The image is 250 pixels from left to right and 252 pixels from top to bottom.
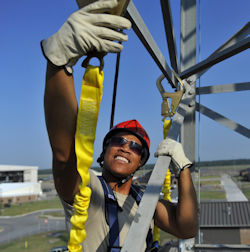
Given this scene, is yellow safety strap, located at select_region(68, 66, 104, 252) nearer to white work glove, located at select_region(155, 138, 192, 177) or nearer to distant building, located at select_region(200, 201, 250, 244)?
white work glove, located at select_region(155, 138, 192, 177)

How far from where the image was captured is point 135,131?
241 cm

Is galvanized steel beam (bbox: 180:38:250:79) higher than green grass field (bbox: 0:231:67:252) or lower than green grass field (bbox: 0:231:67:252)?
higher

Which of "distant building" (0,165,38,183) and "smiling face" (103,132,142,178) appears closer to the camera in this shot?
"smiling face" (103,132,142,178)

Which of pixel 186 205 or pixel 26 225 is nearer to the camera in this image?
pixel 186 205

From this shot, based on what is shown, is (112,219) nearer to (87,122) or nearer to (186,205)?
(186,205)

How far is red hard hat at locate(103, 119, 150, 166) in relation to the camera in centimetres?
240

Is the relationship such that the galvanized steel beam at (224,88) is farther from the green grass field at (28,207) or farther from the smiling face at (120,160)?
the green grass field at (28,207)

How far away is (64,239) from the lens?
27.4 meters

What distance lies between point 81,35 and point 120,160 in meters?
1.35

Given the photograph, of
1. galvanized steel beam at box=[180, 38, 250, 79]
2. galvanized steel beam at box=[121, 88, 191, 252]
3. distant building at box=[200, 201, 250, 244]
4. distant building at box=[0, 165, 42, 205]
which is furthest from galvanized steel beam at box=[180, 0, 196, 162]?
distant building at box=[0, 165, 42, 205]

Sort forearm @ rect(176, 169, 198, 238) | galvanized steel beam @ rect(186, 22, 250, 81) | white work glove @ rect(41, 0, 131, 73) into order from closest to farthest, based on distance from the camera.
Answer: white work glove @ rect(41, 0, 131, 73), forearm @ rect(176, 169, 198, 238), galvanized steel beam @ rect(186, 22, 250, 81)

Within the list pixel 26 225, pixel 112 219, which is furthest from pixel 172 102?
pixel 26 225

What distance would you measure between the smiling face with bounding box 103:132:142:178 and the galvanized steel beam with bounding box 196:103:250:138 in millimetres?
1485

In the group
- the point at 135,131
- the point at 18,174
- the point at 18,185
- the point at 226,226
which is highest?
the point at 135,131
